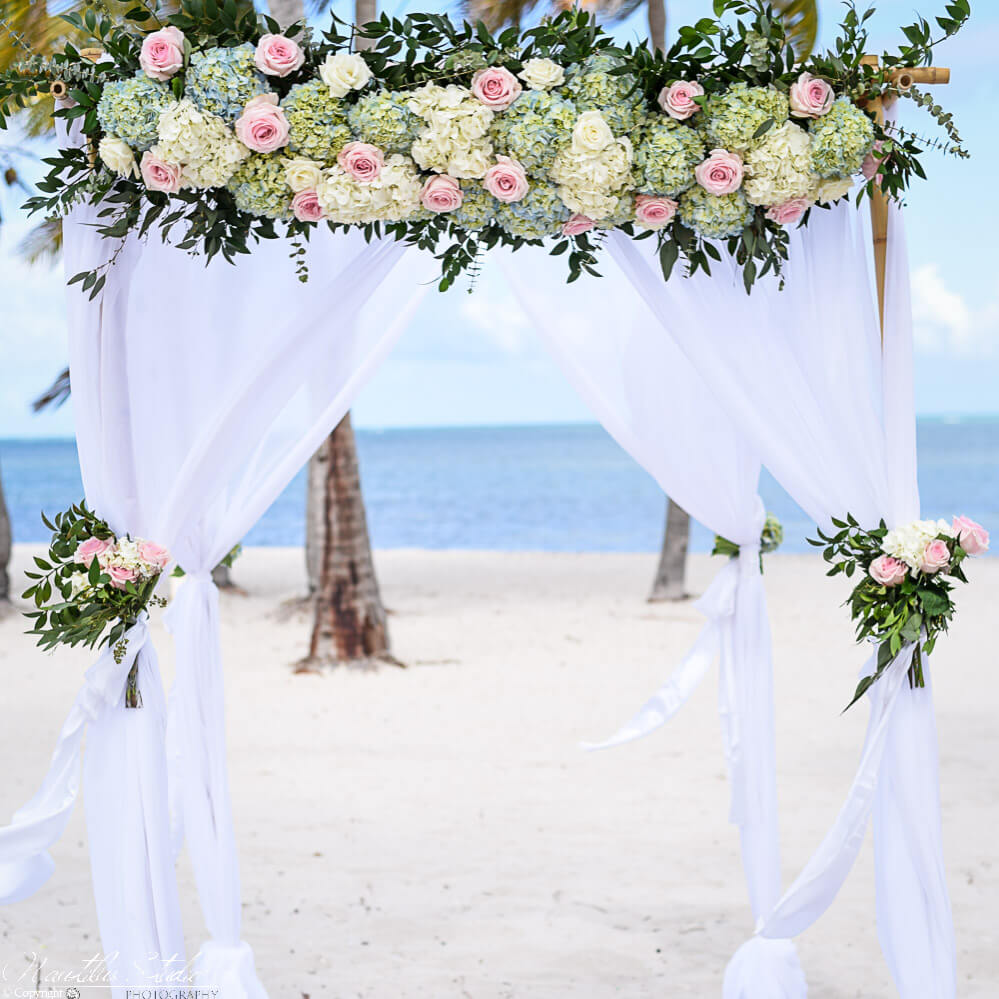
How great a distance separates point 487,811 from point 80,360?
2632 mm

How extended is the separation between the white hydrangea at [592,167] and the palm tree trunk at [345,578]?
4459mm

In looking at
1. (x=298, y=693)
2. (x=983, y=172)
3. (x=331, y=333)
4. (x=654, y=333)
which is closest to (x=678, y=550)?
(x=298, y=693)

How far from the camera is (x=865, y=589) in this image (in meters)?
2.70

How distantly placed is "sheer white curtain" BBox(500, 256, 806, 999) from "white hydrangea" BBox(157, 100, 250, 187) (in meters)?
0.81

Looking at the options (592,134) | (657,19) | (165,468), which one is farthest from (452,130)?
(657,19)

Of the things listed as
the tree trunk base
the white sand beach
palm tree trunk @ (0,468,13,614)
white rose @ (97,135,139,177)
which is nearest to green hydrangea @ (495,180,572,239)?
white rose @ (97,135,139,177)

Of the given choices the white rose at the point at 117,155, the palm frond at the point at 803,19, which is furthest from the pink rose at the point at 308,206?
the palm frond at the point at 803,19

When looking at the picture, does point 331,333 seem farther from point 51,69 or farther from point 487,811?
point 487,811

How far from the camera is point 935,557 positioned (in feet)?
8.44

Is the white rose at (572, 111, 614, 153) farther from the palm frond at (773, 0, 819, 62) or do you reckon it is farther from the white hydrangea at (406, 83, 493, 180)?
the palm frond at (773, 0, 819, 62)

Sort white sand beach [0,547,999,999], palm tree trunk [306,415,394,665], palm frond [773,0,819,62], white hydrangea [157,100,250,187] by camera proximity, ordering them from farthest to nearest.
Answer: palm frond [773,0,819,62]
palm tree trunk [306,415,394,665]
white sand beach [0,547,999,999]
white hydrangea [157,100,250,187]

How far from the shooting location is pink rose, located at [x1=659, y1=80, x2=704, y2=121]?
2438mm

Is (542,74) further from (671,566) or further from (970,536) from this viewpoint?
(671,566)

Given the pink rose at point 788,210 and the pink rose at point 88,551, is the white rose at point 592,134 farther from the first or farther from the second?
the pink rose at point 88,551
